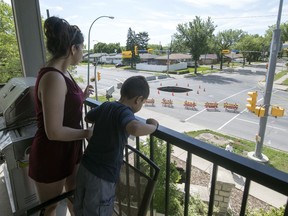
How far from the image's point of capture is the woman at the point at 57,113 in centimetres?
91

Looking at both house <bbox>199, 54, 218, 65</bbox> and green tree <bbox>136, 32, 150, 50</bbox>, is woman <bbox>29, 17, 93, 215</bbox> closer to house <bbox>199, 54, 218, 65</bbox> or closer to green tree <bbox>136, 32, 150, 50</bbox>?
house <bbox>199, 54, 218, 65</bbox>

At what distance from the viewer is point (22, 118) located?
158 centimetres

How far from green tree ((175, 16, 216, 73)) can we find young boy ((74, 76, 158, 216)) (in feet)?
87.1

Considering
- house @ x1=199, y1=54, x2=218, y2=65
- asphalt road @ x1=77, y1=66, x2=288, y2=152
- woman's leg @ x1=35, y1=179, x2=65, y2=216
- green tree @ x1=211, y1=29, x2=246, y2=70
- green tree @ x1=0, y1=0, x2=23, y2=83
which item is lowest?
asphalt road @ x1=77, y1=66, x2=288, y2=152

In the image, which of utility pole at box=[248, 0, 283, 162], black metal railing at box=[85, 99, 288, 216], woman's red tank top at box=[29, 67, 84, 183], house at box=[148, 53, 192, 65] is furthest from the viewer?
house at box=[148, 53, 192, 65]

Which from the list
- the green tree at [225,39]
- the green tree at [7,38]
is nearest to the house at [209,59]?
the green tree at [225,39]

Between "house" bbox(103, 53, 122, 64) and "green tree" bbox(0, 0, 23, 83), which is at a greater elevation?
"green tree" bbox(0, 0, 23, 83)

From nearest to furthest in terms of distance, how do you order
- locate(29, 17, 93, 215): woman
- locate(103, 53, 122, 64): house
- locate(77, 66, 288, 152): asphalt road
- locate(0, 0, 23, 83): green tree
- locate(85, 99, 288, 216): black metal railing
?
locate(85, 99, 288, 216): black metal railing < locate(29, 17, 93, 215): woman < locate(0, 0, 23, 83): green tree < locate(77, 66, 288, 152): asphalt road < locate(103, 53, 122, 64): house

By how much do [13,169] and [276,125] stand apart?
39.6 feet

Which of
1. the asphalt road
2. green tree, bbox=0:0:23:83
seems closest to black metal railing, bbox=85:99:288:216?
green tree, bbox=0:0:23:83

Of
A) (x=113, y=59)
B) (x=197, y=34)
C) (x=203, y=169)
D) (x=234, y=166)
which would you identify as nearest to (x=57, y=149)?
(x=234, y=166)

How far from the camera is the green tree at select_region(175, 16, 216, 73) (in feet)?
83.3

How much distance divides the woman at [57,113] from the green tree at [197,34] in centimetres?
2651

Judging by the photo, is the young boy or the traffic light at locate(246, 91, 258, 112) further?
the traffic light at locate(246, 91, 258, 112)
